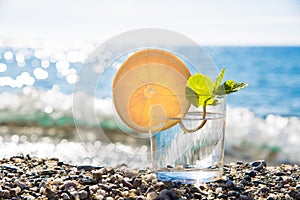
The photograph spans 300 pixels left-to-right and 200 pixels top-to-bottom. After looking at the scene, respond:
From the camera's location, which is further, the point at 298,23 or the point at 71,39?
the point at 71,39

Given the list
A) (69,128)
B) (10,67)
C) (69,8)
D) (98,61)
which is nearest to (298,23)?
(69,8)

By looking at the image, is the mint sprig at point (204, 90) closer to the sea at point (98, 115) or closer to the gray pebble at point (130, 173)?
the gray pebble at point (130, 173)

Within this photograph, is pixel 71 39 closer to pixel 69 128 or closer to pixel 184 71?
pixel 69 128

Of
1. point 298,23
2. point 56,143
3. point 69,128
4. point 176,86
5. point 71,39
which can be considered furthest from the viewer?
point 71,39

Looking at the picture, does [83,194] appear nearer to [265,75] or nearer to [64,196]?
[64,196]

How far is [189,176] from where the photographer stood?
229cm

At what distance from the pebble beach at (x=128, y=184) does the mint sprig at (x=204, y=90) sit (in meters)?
0.30

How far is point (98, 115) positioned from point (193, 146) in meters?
0.78

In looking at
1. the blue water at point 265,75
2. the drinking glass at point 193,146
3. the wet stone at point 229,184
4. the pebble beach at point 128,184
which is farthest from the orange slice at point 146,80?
the blue water at point 265,75

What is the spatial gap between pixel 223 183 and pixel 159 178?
300mm

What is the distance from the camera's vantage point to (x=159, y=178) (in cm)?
233

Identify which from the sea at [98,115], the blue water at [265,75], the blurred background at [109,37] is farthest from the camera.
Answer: the blue water at [265,75]

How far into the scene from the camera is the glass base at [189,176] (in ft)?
7.52

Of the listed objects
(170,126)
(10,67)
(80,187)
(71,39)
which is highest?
(71,39)
